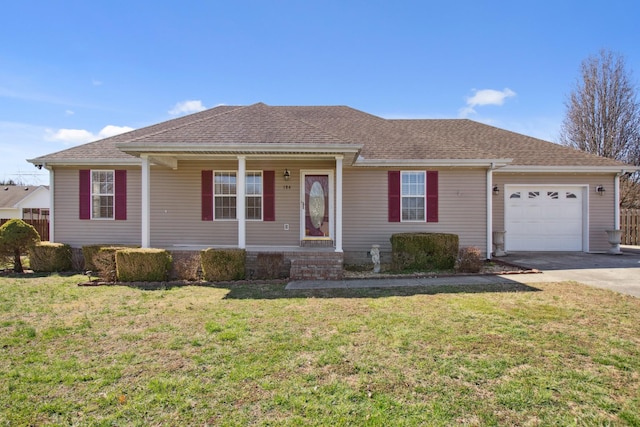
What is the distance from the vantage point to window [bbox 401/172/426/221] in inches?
411

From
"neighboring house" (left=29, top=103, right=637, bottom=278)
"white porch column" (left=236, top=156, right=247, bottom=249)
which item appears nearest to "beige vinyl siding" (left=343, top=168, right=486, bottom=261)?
"neighboring house" (left=29, top=103, right=637, bottom=278)

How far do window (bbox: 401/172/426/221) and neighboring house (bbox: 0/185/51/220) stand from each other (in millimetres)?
31980

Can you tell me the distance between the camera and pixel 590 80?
67.5ft

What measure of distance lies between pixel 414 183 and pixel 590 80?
59.6 ft

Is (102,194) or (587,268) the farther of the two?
(102,194)

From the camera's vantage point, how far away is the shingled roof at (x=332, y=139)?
821 centimetres

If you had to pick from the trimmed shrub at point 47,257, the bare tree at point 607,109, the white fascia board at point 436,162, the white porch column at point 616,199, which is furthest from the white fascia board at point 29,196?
the bare tree at point 607,109

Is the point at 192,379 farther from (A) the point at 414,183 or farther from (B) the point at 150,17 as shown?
(B) the point at 150,17

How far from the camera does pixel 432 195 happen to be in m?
10.4

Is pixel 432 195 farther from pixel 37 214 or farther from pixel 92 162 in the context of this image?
pixel 37 214

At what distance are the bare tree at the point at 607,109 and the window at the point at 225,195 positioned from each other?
874 inches

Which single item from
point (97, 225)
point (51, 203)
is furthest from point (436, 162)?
point (51, 203)

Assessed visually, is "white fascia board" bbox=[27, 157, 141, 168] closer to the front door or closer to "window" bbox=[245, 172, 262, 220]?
"window" bbox=[245, 172, 262, 220]

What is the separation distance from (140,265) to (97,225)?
3862 mm
